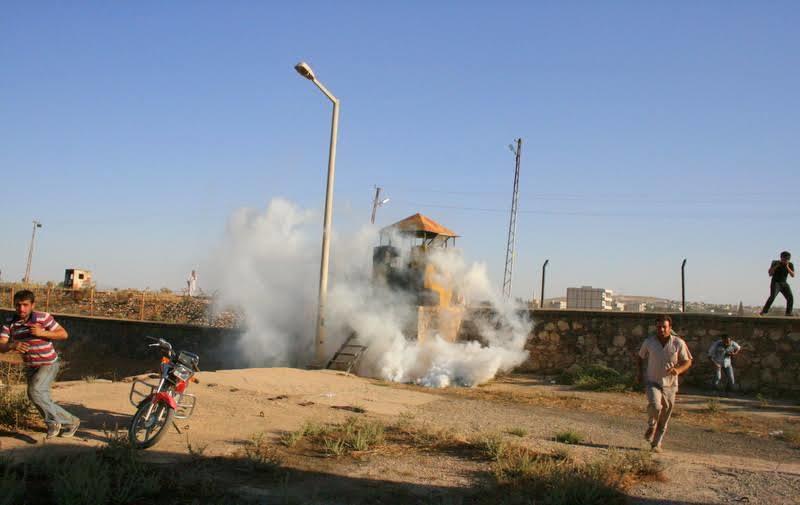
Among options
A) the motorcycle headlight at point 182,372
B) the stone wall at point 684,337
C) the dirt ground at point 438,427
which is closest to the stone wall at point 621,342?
the stone wall at point 684,337

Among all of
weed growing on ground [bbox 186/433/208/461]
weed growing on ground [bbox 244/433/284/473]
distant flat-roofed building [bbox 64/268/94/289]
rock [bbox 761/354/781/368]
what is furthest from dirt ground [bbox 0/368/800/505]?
distant flat-roofed building [bbox 64/268/94/289]

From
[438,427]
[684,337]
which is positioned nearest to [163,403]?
[438,427]

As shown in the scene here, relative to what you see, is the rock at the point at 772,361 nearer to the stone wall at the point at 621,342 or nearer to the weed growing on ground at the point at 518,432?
the stone wall at the point at 621,342

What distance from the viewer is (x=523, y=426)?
373 inches

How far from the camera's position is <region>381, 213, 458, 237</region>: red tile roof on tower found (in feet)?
57.3

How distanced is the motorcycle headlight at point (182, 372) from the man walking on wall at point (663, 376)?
5.44m

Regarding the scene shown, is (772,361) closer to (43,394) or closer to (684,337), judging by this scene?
(684,337)

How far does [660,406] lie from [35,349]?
7.14 m

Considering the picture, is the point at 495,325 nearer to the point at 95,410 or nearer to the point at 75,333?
the point at 95,410

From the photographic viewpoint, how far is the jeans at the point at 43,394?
22.9ft

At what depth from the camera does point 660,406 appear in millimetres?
7746

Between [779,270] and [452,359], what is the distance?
25.3 feet

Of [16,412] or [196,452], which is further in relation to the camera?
[16,412]

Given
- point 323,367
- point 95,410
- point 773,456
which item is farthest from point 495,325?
point 95,410
